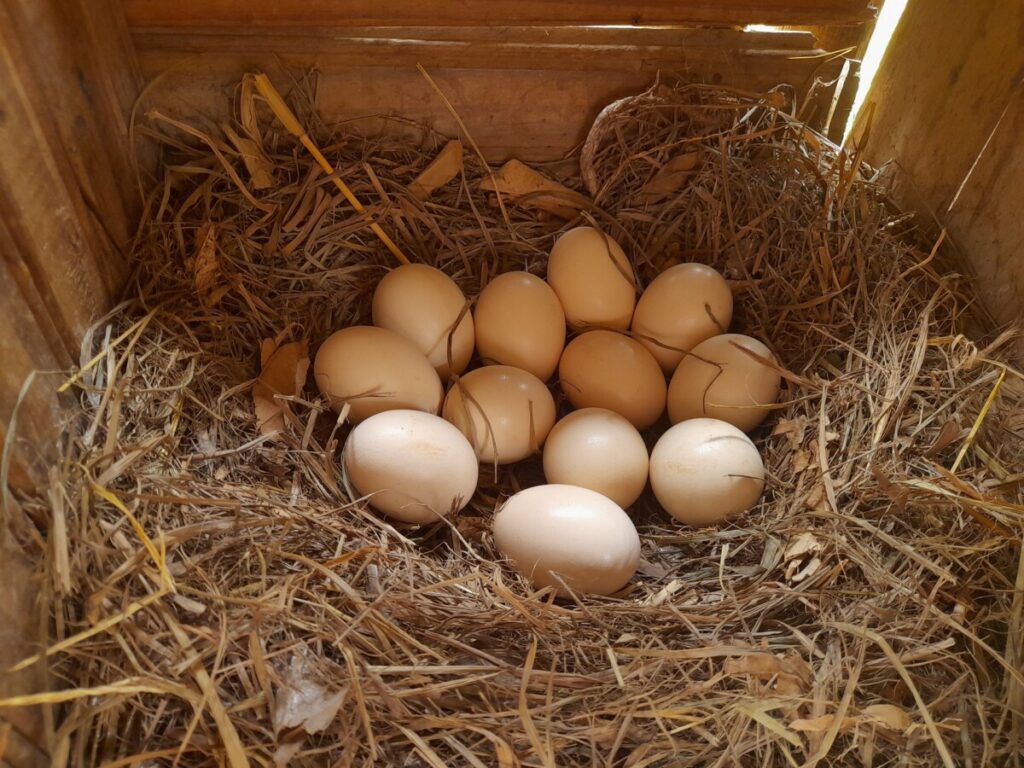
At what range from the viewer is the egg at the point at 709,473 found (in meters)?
1.14

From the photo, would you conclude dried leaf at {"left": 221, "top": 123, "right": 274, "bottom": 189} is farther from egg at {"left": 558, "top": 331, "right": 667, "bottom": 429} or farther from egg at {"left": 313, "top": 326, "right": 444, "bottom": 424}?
egg at {"left": 558, "top": 331, "right": 667, "bottom": 429}

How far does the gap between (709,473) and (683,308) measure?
0.31 m

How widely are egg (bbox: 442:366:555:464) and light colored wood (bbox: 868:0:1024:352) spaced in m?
0.76

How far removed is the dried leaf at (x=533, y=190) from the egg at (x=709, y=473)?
480 millimetres

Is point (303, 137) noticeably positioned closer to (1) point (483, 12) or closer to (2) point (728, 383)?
(1) point (483, 12)

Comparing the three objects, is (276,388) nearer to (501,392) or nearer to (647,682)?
(501,392)

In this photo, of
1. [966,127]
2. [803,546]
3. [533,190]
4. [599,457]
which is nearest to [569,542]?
[599,457]

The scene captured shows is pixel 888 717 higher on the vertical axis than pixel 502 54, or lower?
lower

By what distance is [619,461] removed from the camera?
46.2 inches

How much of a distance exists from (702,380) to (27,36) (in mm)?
1049

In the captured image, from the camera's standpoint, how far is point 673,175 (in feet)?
4.47

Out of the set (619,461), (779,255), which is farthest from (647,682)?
(779,255)

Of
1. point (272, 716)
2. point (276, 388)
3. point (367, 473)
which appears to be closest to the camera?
point (272, 716)

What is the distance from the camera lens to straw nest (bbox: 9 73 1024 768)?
80 cm
